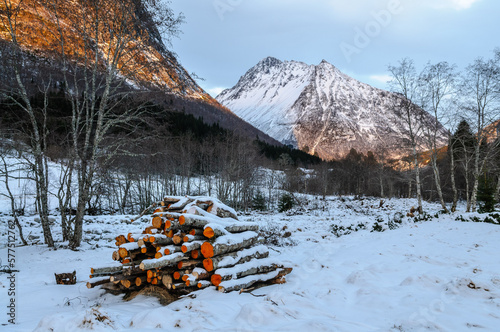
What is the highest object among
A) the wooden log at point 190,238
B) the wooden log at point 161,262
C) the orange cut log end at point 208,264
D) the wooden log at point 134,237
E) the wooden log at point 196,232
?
the wooden log at point 196,232

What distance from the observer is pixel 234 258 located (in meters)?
5.38

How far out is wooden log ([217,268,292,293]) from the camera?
479 centimetres

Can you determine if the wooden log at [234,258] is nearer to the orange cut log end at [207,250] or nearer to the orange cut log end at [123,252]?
the orange cut log end at [207,250]

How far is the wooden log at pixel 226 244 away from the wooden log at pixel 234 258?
0.33ft

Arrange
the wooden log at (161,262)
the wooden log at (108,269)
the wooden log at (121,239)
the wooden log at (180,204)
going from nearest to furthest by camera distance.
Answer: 1. the wooden log at (161,262)
2. the wooden log at (108,269)
3. the wooden log at (121,239)
4. the wooden log at (180,204)

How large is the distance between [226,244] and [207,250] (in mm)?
438

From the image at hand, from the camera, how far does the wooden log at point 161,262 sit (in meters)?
4.60

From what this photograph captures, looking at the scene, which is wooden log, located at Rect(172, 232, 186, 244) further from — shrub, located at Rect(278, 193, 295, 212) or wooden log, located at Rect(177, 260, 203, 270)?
shrub, located at Rect(278, 193, 295, 212)

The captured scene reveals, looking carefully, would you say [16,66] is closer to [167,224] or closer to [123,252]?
[123,252]

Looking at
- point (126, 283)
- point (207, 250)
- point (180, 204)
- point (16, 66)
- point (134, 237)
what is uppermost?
point (16, 66)

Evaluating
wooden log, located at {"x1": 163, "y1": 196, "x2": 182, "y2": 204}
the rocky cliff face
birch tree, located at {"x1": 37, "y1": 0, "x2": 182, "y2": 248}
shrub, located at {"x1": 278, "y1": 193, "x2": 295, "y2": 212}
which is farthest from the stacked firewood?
shrub, located at {"x1": 278, "y1": 193, "x2": 295, "y2": 212}

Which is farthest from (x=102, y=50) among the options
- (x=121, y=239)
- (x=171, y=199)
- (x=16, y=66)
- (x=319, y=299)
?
(x=319, y=299)

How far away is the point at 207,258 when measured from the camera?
16.2 ft

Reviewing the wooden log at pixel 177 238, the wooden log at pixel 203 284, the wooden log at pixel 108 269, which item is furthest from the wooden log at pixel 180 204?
the wooden log at pixel 203 284
